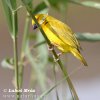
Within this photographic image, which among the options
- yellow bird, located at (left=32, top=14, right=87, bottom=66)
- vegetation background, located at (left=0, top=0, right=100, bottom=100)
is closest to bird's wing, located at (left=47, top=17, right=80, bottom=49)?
yellow bird, located at (left=32, top=14, right=87, bottom=66)

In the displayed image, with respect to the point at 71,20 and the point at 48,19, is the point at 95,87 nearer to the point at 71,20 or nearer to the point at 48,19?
the point at 71,20

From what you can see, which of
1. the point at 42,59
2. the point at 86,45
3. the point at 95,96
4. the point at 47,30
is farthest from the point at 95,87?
the point at 42,59

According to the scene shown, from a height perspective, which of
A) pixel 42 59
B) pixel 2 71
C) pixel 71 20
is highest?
pixel 71 20

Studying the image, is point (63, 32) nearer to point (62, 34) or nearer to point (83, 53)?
point (62, 34)

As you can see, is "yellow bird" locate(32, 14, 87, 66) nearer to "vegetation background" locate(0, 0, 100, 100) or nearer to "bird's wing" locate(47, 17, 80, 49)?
"bird's wing" locate(47, 17, 80, 49)

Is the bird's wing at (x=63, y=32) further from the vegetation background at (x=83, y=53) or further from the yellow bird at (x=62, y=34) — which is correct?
the vegetation background at (x=83, y=53)

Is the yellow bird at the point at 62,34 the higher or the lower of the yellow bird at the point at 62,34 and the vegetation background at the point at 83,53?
the lower

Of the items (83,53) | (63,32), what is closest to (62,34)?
(63,32)

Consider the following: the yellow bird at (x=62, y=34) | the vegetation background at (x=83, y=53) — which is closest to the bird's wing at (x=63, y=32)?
the yellow bird at (x=62, y=34)
